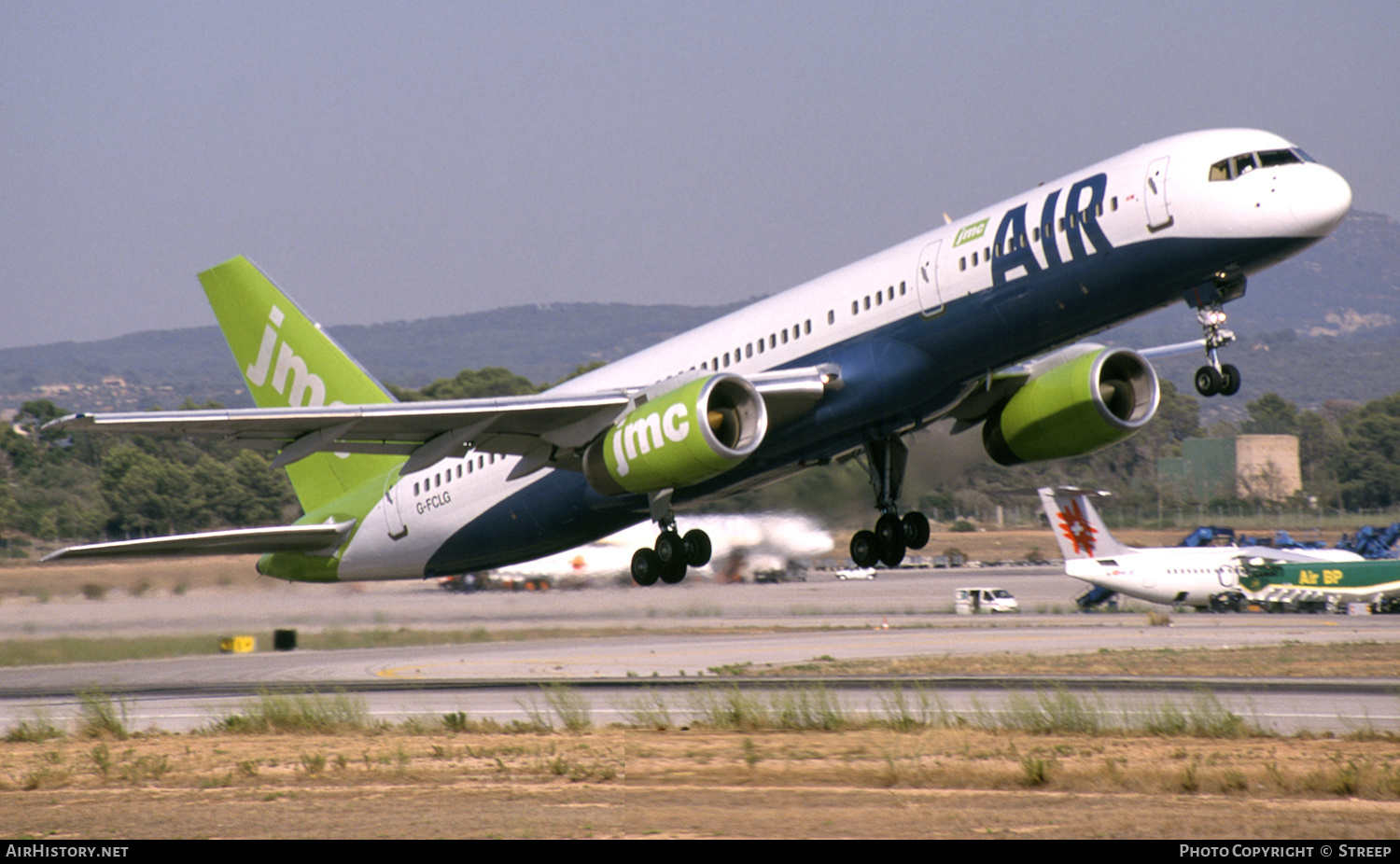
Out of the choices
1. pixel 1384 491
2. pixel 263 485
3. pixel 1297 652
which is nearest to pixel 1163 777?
pixel 1297 652

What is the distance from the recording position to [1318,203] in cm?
1925

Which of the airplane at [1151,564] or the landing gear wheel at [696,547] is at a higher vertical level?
the landing gear wheel at [696,547]

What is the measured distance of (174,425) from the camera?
2261cm

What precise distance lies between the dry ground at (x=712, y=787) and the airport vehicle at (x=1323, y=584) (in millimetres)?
36585

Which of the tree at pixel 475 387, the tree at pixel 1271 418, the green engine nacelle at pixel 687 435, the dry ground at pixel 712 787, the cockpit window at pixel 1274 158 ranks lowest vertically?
the dry ground at pixel 712 787

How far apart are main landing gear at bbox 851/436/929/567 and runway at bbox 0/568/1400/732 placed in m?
4.26

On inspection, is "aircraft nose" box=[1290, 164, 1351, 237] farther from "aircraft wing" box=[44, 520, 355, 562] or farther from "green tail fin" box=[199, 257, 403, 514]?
"aircraft wing" box=[44, 520, 355, 562]

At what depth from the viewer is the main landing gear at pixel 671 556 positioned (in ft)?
86.7

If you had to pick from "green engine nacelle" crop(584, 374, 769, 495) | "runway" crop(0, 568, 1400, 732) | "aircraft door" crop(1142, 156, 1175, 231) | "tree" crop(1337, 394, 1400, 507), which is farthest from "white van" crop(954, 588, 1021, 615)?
"tree" crop(1337, 394, 1400, 507)

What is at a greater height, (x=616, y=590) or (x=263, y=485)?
(x=263, y=485)

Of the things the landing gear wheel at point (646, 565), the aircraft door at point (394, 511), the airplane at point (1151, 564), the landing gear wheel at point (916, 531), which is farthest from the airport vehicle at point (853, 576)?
the landing gear wheel at point (646, 565)

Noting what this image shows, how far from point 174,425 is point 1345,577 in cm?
5058

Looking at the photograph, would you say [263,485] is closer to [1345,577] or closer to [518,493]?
[518,493]

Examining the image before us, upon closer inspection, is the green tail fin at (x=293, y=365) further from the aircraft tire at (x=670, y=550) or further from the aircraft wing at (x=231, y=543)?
the aircraft tire at (x=670, y=550)
